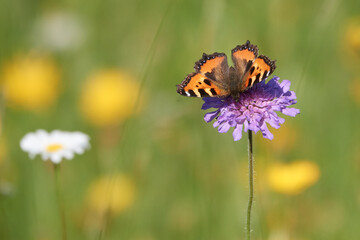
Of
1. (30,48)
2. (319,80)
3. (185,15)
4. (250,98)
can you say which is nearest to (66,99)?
(30,48)

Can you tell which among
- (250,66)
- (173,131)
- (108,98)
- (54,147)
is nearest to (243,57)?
(250,66)

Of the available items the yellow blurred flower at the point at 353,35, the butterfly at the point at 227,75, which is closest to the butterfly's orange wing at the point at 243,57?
the butterfly at the point at 227,75

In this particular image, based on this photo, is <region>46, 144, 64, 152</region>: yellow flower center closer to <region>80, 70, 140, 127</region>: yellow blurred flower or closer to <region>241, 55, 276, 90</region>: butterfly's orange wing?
<region>241, 55, 276, 90</region>: butterfly's orange wing

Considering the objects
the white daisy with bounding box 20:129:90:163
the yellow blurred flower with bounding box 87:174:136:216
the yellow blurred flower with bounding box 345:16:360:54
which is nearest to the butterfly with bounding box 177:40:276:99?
the white daisy with bounding box 20:129:90:163

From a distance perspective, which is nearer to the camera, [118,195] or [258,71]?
[258,71]

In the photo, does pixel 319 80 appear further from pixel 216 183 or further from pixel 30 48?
pixel 30 48

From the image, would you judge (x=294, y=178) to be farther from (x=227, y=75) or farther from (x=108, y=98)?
(x=108, y=98)

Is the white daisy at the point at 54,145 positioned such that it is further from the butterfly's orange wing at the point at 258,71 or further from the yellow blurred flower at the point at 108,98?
the yellow blurred flower at the point at 108,98
